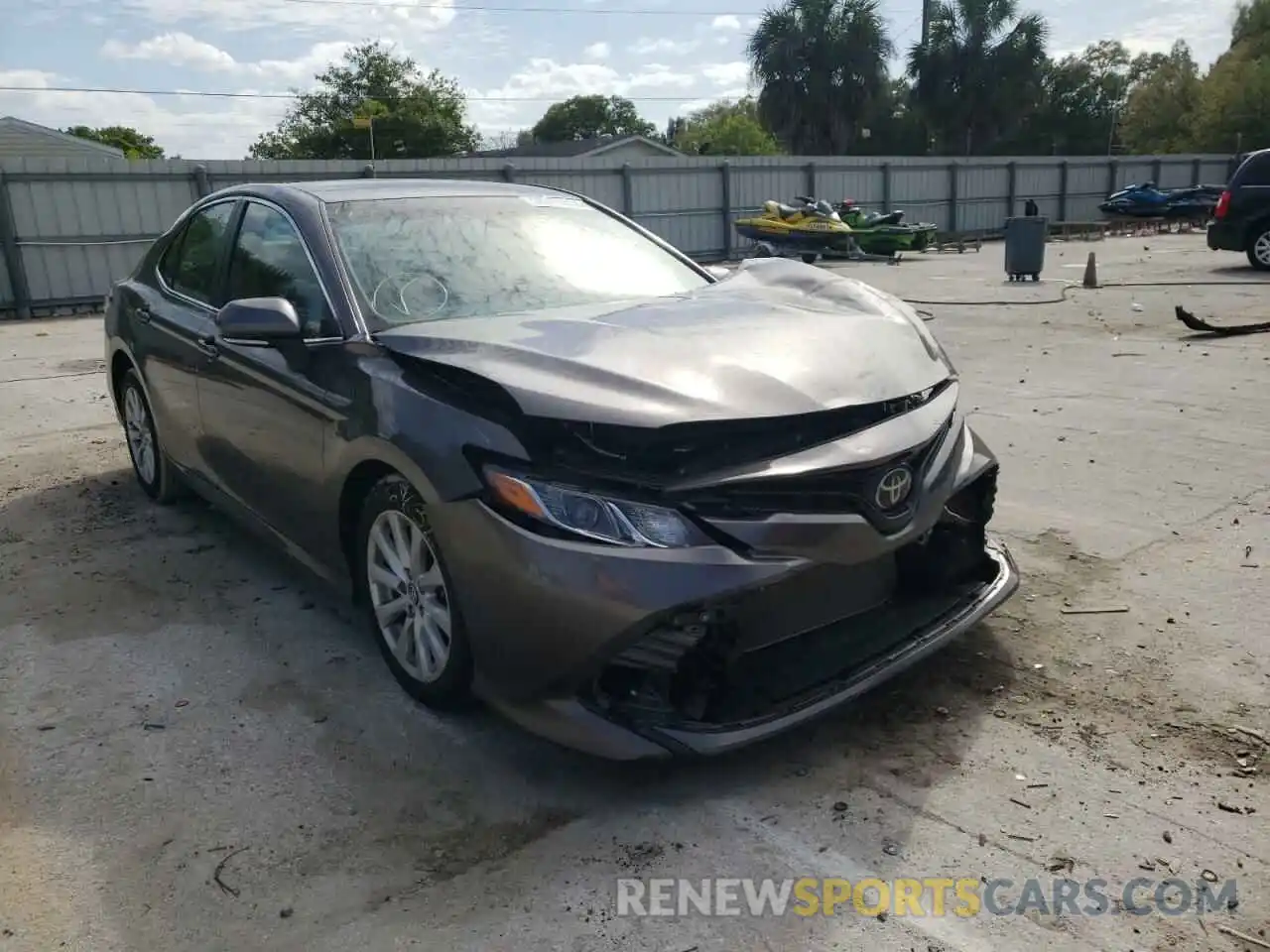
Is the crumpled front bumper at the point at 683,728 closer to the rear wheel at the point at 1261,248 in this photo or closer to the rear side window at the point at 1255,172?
the rear side window at the point at 1255,172

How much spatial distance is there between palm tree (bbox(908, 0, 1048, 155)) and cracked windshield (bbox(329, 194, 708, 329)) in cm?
4770

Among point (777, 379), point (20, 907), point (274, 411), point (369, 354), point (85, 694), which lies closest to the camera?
point (20, 907)

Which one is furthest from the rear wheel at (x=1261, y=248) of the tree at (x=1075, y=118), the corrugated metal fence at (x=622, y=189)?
the tree at (x=1075, y=118)

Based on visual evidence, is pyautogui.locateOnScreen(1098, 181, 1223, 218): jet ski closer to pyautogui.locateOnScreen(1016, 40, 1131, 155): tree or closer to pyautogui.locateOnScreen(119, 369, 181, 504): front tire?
pyautogui.locateOnScreen(1016, 40, 1131, 155): tree

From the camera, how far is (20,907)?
2365 mm

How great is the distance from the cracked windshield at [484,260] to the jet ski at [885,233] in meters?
18.5

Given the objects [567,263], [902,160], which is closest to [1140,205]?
[902,160]

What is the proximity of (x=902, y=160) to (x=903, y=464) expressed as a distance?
2852 centimetres

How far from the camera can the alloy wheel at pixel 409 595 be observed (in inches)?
117

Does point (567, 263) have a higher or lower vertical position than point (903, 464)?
higher

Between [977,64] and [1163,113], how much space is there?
1611cm

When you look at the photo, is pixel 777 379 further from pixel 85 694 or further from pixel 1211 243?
pixel 1211 243

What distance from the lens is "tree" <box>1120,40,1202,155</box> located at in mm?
53906

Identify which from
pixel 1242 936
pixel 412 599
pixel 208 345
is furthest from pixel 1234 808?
pixel 208 345
